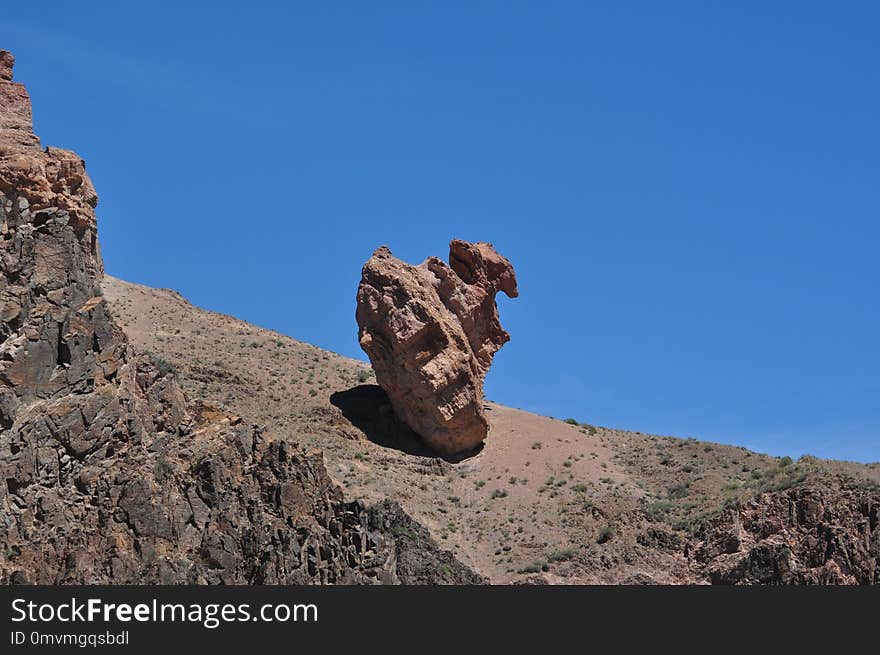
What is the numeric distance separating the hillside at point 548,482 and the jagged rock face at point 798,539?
0.26 feet

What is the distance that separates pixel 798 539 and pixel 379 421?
2215 centimetres

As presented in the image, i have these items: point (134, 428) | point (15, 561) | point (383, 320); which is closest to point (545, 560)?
point (383, 320)

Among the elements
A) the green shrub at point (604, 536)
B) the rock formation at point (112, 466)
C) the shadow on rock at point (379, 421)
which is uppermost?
the shadow on rock at point (379, 421)

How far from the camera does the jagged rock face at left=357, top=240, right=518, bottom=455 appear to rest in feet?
294

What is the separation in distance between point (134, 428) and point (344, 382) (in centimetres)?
4070

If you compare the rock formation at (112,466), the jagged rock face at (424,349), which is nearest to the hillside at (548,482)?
the jagged rock face at (424,349)

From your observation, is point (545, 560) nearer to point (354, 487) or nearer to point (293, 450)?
point (354, 487)

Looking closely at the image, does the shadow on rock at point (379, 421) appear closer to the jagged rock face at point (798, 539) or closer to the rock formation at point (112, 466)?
the jagged rock face at point (798, 539)

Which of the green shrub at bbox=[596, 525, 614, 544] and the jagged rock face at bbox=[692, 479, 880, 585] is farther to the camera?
the green shrub at bbox=[596, 525, 614, 544]

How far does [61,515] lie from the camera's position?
172 feet

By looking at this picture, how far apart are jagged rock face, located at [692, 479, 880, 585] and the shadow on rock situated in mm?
14834

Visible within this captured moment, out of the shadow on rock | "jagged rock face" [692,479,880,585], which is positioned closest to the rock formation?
"jagged rock face" [692,479,880,585]

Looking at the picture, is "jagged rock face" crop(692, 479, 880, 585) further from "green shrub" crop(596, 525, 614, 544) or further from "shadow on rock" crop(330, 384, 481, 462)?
"shadow on rock" crop(330, 384, 481, 462)

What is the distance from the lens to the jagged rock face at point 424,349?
294ft
